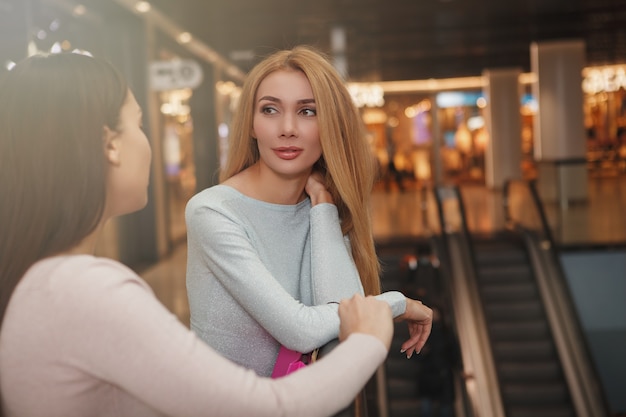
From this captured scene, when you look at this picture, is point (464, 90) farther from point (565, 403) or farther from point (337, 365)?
point (337, 365)

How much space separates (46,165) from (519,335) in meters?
8.32

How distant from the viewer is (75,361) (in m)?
1.08

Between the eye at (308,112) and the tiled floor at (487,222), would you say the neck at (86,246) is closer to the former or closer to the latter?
the eye at (308,112)

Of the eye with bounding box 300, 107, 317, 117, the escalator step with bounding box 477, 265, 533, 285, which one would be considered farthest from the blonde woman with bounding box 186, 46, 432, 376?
the escalator step with bounding box 477, 265, 533, 285

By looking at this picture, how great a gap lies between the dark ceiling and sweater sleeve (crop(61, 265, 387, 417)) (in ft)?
27.4

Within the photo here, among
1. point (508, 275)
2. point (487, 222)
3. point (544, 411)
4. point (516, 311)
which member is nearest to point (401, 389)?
point (544, 411)

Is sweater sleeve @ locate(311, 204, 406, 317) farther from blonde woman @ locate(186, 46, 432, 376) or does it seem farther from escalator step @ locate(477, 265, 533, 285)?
escalator step @ locate(477, 265, 533, 285)

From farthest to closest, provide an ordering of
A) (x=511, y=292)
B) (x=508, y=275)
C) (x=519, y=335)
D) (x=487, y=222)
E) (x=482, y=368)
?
(x=487, y=222) → (x=508, y=275) → (x=511, y=292) → (x=519, y=335) → (x=482, y=368)

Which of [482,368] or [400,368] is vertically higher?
[482,368]

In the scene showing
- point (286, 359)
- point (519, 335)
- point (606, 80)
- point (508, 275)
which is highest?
point (606, 80)

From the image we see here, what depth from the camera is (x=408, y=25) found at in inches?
561

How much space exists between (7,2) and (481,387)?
16.6 ft

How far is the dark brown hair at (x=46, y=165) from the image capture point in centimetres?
115

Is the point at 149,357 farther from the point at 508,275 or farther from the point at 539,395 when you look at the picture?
the point at 508,275
